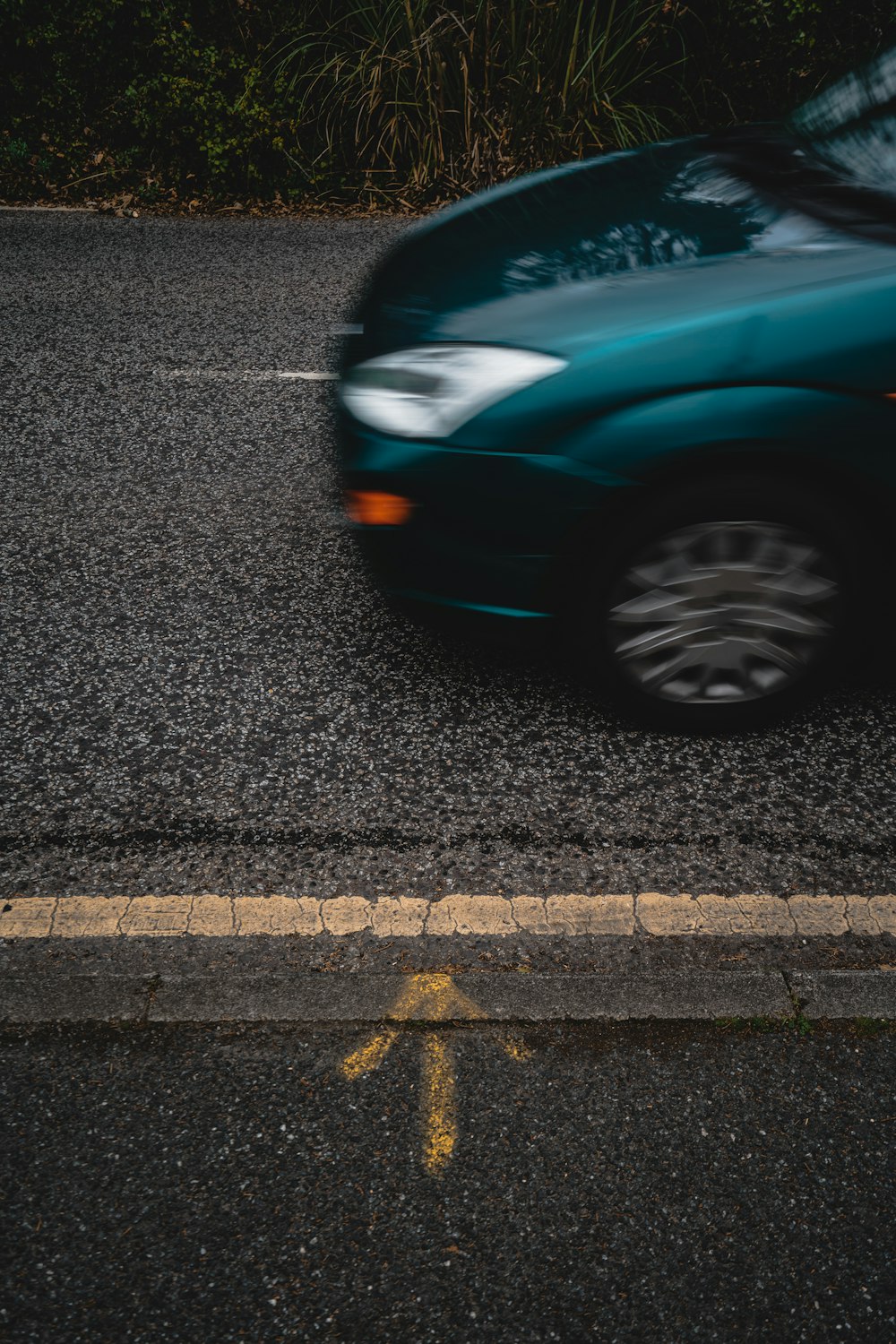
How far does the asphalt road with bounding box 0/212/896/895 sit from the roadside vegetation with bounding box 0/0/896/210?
4.63 metres

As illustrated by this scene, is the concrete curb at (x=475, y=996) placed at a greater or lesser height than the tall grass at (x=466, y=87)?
lesser

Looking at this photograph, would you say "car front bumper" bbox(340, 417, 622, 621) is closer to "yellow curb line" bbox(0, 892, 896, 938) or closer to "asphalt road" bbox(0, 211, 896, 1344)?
"asphalt road" bbox(0, 211, 896, 1344)

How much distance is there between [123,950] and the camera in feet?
7.20

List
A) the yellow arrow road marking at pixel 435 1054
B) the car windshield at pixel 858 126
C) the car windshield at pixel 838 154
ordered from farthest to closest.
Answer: the car windshield at pixel 858 126 → the car windshield at pixel 838 154 → the yellow arrow road marking at pixel 435 1054

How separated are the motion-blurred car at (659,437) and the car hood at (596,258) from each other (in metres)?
0.01

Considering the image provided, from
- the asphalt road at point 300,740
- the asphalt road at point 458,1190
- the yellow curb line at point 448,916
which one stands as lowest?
the asphalt road at point 458,1190

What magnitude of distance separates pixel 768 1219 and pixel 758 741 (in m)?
1.32

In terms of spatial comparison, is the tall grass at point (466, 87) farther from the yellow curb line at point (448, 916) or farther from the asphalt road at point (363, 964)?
the yellow curb line at point (448, 916)

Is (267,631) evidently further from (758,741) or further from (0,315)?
(0,315)

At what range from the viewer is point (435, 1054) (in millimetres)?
1994

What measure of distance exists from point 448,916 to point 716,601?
104cm

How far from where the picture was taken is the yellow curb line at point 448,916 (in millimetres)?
2238

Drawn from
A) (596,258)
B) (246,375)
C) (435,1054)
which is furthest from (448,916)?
(246,375)

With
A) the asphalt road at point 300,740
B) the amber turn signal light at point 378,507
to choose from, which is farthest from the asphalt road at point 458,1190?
the amber turn signal light at point 378,507
